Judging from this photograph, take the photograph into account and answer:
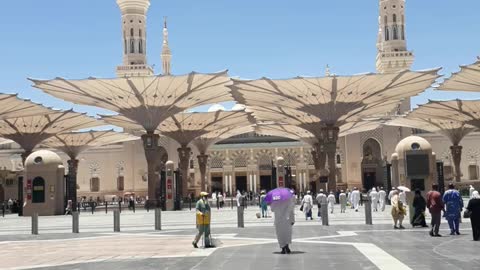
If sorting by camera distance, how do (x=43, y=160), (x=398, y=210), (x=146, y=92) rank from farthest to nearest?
(x=146, y=92)
(x=43, y=160)
(x=398, y=210)

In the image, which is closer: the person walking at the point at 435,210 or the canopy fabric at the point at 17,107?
the person walking at the point at 435,210

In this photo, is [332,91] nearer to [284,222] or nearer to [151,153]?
[151,153]

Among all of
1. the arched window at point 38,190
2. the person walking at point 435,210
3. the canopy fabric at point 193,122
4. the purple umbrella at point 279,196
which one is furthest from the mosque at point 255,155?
the purple umbrella at point 279,196

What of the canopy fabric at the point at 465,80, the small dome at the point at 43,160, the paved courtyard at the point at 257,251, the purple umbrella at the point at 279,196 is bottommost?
the paved courtyard at the point at 257,251

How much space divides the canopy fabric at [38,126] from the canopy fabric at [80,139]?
17.9ft

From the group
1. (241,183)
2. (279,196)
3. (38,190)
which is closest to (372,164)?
(241,183)

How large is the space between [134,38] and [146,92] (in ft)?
118

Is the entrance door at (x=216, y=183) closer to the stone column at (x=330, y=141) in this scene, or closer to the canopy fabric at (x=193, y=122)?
the canopy fabric at (x=193, y=122)

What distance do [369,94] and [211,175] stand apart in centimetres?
3829

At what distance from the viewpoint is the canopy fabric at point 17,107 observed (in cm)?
4072

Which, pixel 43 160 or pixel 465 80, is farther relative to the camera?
pixel 43 160

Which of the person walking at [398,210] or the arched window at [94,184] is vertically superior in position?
the arched window at [94,184]

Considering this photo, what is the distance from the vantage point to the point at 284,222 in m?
12.3

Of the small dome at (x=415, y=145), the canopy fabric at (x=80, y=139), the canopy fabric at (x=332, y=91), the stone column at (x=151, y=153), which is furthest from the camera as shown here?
the canopy fabric at (x=80, y=139)
